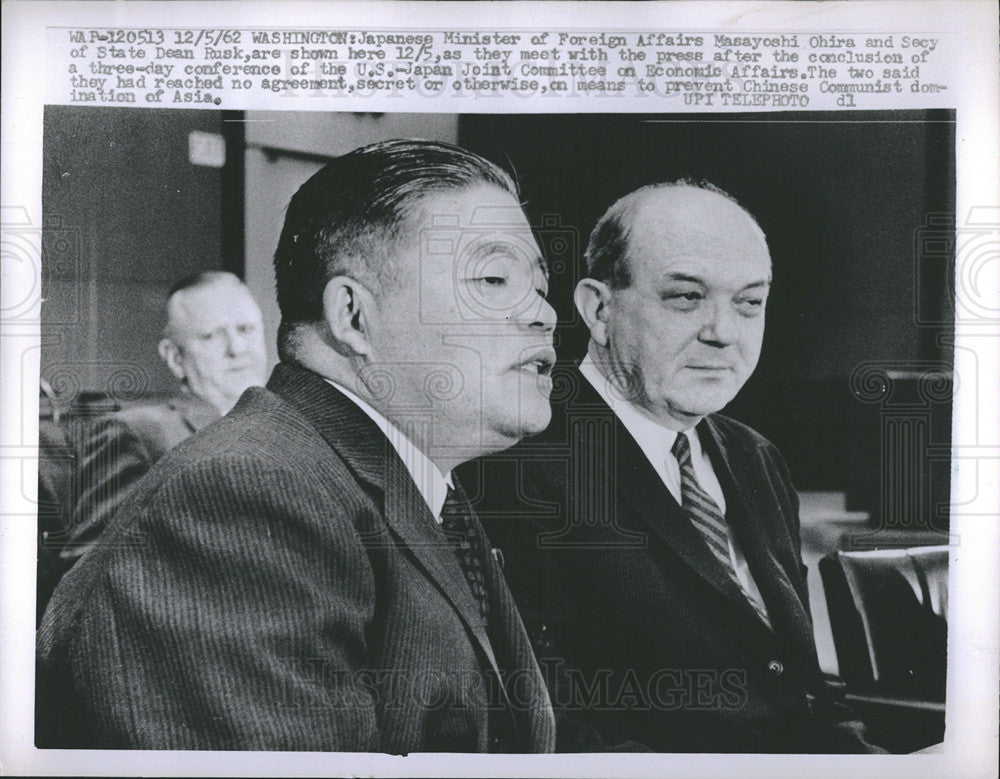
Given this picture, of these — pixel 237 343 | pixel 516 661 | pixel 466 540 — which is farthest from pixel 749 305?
pixel 237 343

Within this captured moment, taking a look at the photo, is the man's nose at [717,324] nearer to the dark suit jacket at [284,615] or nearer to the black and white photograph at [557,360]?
the black and white photograph at [557,360]

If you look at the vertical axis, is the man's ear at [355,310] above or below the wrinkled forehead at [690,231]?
below

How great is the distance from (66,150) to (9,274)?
340 mm

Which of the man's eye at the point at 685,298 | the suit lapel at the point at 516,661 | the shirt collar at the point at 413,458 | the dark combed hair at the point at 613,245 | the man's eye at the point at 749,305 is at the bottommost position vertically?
the suit lapel at the point at 516,661

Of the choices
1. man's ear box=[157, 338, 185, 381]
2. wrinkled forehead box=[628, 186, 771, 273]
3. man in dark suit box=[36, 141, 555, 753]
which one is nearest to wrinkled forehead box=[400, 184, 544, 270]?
man in dark suit box=[36, 141, 555, 753]

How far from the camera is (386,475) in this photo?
2316 millimetres

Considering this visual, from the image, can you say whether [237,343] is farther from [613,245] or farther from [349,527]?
[613,245]

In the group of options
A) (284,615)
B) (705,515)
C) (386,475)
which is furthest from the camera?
(705,515)

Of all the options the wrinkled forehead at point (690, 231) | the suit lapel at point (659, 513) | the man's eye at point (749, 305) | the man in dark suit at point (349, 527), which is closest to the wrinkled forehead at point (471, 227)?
the man in dark suit at point (349, 527)

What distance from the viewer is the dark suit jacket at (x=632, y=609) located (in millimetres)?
2375

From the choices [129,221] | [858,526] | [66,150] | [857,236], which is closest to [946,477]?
[858,526]

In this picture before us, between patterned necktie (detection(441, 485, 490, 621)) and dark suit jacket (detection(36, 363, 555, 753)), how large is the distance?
0.03 m

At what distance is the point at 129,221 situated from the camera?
2.39 m

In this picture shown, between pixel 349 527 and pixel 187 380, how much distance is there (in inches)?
21.7
